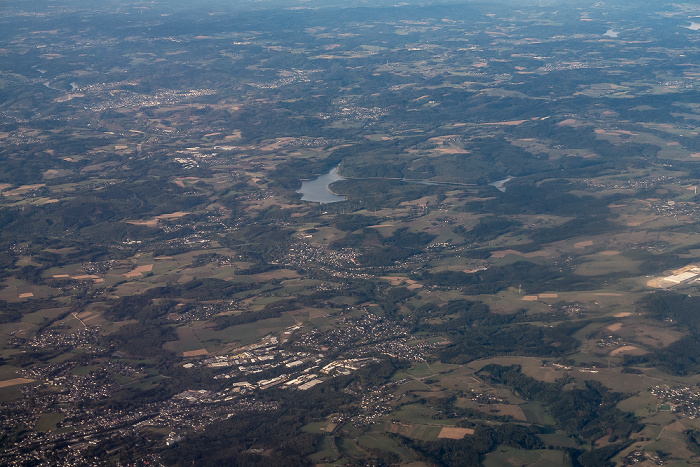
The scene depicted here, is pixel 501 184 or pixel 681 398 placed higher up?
pixel 681 398

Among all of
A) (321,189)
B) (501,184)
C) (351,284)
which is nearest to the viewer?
(351,284)

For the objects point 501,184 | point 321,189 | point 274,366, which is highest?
point 274,366

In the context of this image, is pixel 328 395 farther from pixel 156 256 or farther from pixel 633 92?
pixel 633 92

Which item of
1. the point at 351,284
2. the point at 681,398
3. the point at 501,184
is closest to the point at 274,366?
the point at 351,284

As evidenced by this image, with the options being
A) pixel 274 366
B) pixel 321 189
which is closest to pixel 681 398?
pixel 274 366

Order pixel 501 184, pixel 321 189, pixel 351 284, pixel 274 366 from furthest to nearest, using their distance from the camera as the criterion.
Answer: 1. pixel 501 184
2. pixel 321 189
3. pixel 351 284
4. pixel 274 366

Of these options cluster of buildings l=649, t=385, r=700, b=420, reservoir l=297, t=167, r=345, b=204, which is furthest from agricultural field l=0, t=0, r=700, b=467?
reservoir l=297, t=167, r=345, b=204

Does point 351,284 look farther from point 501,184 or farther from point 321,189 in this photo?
point 501,184

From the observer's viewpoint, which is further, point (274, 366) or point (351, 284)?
point (351, 284)

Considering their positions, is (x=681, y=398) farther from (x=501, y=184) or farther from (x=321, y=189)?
(x=321, y=189)

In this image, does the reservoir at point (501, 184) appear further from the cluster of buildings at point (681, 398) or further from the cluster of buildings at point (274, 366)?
the cluster of buildings at point (681, 398)
